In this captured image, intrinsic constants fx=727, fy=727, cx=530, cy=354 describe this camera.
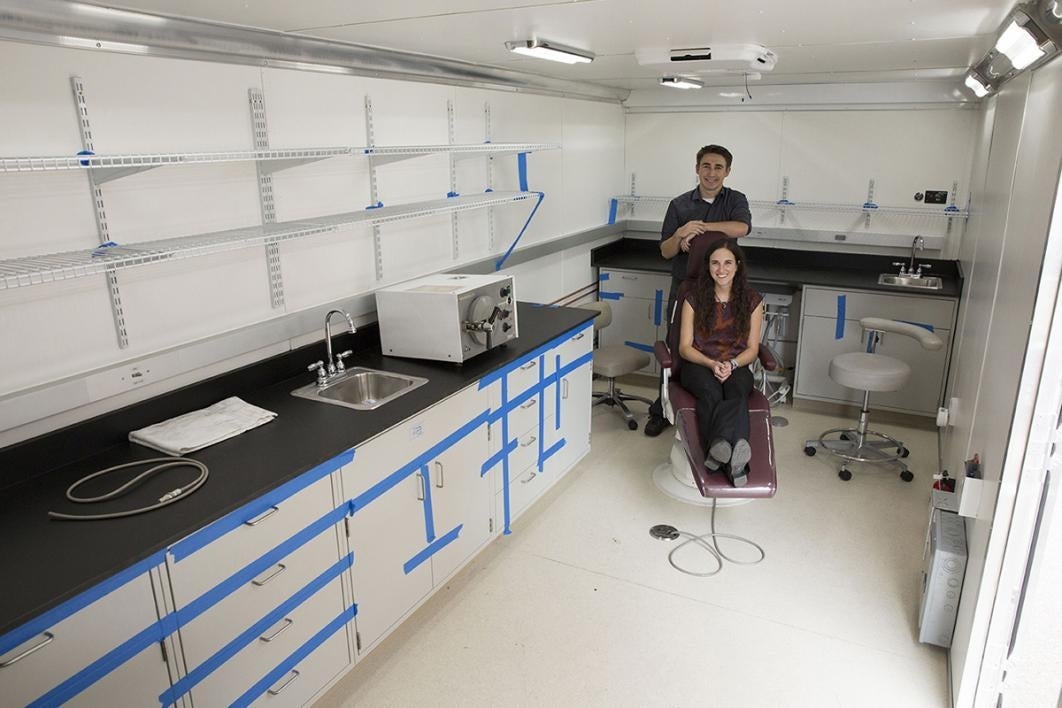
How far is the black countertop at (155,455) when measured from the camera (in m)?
1.65

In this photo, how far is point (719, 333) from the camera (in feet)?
12.0

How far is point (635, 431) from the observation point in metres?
4.59

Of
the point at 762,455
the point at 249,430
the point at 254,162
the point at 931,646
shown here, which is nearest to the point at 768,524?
the point at 762,455

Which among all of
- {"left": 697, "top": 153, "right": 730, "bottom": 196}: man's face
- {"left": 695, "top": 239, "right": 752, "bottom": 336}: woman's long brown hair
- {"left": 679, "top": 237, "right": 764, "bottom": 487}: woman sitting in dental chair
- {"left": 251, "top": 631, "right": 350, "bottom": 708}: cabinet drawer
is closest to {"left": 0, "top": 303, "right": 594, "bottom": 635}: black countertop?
{"left": 251, "top": 631, "right": 350, "bottom": 708}: cabinet drawer

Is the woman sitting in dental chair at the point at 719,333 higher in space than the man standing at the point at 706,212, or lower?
lower

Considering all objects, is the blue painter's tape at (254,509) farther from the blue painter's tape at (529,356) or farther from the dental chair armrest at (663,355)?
the dental chair armrest at (663,355)

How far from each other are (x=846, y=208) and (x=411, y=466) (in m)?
3.80

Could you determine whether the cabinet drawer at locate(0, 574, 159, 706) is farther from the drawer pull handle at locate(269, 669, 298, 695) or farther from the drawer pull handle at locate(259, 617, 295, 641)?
the drawer pull handle at locate(269, 669, 298, 695)

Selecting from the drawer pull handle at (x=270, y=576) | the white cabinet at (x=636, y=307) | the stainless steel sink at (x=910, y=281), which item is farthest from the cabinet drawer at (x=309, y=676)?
the stainless steel sink at (x=910, y=281)

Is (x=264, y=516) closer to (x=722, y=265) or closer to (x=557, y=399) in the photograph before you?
(x=557, y=399)

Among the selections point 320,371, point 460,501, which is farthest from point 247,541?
point 460,501

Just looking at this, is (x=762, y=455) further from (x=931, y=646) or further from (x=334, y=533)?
(x=334, y=533)

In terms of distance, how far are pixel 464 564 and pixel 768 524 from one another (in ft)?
4.93

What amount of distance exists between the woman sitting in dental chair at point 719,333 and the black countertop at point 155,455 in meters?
0.96
